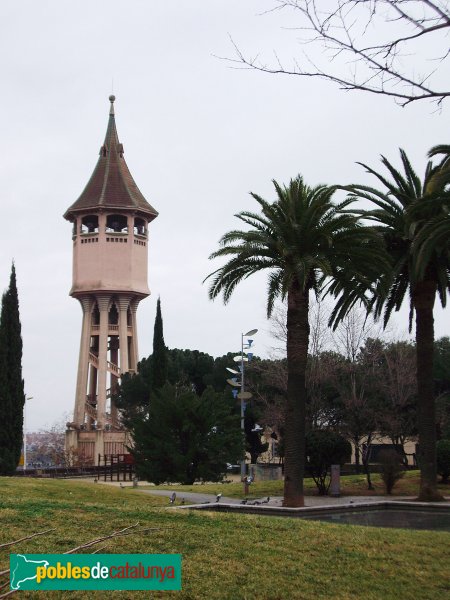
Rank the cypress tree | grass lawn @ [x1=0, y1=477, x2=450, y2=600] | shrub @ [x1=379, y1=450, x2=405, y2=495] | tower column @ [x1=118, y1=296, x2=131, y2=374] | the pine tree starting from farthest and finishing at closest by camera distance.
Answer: tower column @ [x1=118, y1=296, x2=131, y2=374] → the cypress tree → the pine tree → shrub @ [x1=379, y1=450, x2=405, y2=495] → grass lawn @ [x1=0, y1=477, x2=450, y2=600]

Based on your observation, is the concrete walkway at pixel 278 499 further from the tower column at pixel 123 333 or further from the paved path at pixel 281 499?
the tower column at pixel 123 333

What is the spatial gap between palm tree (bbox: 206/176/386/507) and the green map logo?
542 inches

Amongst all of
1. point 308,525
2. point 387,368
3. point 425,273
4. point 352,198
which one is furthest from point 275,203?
point 387,368

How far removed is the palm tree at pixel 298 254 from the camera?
2367cm

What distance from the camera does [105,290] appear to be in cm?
6550

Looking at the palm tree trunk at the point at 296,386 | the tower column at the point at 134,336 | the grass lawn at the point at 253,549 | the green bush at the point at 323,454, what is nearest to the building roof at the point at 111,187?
the tower column at the point at 134,336

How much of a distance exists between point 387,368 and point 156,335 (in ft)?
48.3

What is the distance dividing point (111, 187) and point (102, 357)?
14.0 m

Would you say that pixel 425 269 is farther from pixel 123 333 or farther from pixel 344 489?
pixel 123 333

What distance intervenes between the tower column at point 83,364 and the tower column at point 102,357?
1.23 meters

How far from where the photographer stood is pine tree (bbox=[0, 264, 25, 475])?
37438 millimetres

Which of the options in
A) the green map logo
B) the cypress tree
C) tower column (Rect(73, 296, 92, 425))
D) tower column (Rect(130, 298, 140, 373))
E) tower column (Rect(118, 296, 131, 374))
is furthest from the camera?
tower column (Rect(130, 298, 140, 373))

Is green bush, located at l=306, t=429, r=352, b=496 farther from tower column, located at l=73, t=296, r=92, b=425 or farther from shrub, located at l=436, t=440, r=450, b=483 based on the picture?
tower column, located at l=73, t=296, r=92, b=425

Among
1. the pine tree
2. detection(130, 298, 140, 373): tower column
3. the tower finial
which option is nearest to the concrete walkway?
the pine tree
